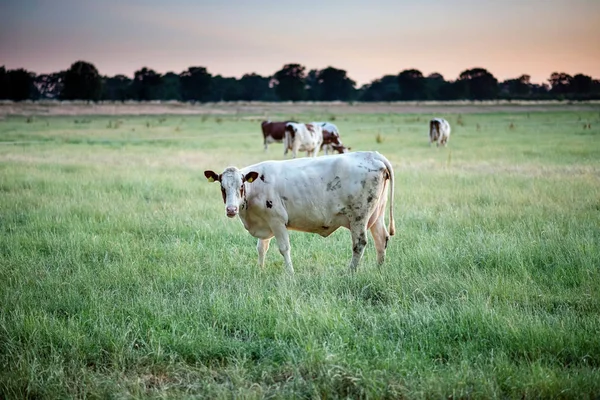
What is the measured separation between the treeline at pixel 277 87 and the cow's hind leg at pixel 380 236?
339ft

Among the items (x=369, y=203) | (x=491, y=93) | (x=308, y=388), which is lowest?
(x=308, y=388)

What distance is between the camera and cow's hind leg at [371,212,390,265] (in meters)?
7.42

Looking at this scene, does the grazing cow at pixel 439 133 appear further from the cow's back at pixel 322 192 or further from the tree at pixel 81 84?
the tree at pixel 81 84

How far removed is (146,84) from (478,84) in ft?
267

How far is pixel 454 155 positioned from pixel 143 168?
12475 mm

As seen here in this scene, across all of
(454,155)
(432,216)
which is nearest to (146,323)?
(432,216)

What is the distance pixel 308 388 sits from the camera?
12.9 feet

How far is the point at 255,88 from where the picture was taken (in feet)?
471

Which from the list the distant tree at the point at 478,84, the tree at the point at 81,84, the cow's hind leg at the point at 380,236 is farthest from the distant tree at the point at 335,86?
the cow's hind leg at the point at 380,236

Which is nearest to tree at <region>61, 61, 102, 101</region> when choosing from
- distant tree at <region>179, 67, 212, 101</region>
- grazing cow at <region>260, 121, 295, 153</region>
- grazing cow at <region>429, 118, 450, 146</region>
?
distant tree at <region>179, 67, 212, 101</region>

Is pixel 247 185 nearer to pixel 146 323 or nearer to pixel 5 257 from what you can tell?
pixel 146 323

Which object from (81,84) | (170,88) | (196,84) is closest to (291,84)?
(196,84)

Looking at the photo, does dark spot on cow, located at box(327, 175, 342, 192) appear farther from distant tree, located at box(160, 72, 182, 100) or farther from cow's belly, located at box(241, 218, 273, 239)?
distant tree, located at box(160, 72, 182, 100)

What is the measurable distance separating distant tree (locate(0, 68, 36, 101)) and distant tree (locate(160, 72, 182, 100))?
28.7m
